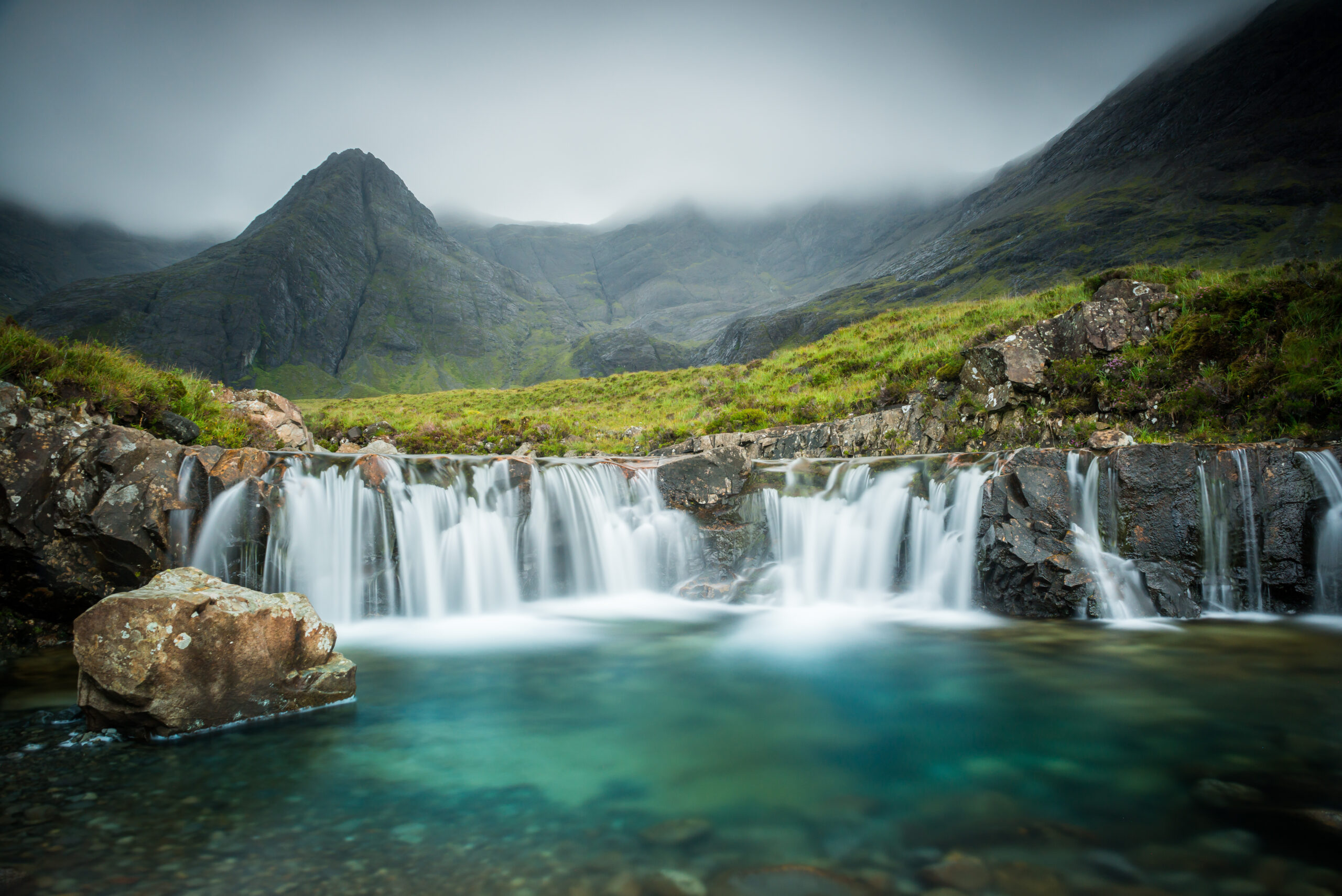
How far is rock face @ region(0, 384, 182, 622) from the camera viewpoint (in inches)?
291

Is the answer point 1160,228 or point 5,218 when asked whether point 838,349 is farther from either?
point 5,218

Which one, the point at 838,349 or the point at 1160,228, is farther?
the point at 1160,228

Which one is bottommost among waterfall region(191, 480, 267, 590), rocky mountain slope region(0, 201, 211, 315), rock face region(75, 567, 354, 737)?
rock face region(75, 567, 354, 737)

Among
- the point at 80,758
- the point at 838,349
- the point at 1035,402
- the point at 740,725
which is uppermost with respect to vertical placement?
the point at 838,349

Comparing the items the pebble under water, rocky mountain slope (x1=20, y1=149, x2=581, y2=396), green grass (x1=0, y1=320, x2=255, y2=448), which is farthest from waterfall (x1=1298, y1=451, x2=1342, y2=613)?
rocky mountain slope (x1=20, y1=149, x2=581, y2=396)

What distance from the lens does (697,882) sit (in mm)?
3199

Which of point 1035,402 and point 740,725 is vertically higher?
point 1035,402

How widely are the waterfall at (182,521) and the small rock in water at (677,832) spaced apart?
7992mm

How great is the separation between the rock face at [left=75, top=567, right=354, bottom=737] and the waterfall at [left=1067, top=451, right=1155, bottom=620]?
10.5 m

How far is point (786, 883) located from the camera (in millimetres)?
3207

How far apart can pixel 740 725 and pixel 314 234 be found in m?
176

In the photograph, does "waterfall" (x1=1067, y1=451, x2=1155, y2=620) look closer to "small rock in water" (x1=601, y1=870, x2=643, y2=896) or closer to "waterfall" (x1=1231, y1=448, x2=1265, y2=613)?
"waterfall" (x1=1231, y1=448, x2=1265, y2=613)

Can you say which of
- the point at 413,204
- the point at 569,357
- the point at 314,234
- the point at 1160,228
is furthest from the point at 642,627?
the point at 413,204

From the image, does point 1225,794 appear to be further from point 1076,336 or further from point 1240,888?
point 1076,336
